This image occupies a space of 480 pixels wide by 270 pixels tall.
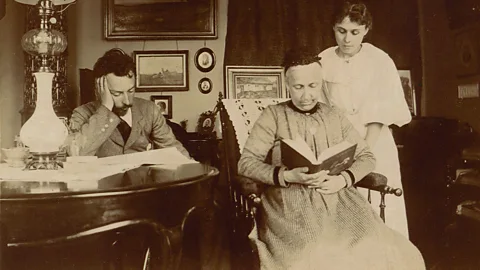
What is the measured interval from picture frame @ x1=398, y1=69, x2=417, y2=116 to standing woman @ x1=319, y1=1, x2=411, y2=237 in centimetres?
62

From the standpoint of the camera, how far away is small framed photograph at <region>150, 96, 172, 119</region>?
3070 mm

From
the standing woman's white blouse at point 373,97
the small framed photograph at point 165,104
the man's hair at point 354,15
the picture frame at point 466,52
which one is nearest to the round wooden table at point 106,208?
the standing woman's white blouse at point 373,97

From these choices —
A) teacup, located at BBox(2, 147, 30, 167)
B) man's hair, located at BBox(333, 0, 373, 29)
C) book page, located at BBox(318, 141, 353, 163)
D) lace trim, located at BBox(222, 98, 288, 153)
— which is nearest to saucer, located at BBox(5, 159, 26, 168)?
teacup, located at BBox(2, 147, 30, 167)

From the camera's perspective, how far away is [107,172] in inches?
54.1

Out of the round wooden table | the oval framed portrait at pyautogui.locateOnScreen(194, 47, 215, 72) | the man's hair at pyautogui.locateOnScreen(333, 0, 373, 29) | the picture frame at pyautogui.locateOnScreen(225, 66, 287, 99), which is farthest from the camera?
the oval framed portrait at pyautogui.locateOnScreen(194, 47, 215, 72)

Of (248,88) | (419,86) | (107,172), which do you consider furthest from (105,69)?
(419,86)

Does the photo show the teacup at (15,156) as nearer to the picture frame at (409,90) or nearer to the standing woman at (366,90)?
the standing woman at (366,90)

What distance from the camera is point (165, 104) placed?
3084 mm

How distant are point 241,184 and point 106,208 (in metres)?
0.55

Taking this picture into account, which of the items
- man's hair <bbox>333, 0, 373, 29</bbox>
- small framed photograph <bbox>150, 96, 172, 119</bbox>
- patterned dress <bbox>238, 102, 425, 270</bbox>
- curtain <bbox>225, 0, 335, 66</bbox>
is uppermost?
curtain <bbox>225, 0, 335, 66</bbox>

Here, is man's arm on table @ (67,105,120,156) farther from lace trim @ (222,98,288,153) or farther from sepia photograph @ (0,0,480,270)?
lace trim @ (222,98,288,153)

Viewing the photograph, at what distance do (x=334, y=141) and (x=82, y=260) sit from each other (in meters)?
0.93

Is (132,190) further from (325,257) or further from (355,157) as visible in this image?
(355,157)

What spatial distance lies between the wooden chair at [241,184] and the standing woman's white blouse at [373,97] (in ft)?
1.03
